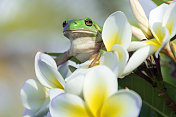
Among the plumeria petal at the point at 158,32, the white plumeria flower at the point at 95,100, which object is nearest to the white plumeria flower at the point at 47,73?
the white plumeria flower at the point at 95,100

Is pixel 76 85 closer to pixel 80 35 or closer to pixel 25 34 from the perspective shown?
pixel 80 35

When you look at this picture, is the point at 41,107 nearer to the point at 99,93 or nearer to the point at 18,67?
the point at 99,93

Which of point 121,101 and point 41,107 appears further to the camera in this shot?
point 41,107

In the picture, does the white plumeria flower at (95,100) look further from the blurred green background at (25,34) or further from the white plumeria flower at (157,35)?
the blurred green background at (25,34)

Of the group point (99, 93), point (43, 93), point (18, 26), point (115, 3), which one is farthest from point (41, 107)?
point (18, 26)

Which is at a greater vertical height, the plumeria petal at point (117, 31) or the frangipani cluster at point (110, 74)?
the plumeria petal at point (117, 31)

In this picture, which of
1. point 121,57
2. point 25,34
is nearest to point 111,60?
point 121,57
